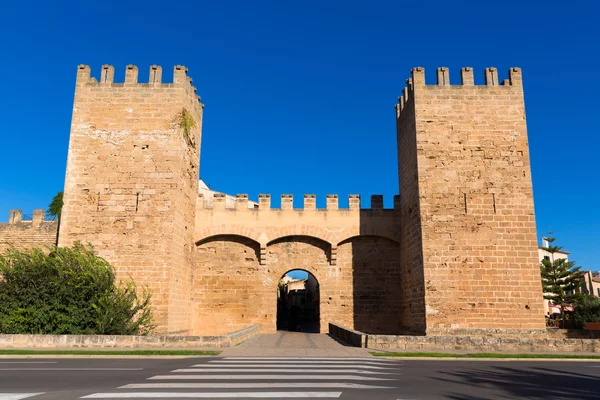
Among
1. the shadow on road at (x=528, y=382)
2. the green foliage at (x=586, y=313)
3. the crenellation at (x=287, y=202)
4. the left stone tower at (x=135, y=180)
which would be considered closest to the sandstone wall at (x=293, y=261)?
the crenellation at (x=287, y=202)

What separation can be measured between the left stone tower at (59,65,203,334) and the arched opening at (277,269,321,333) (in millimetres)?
7552

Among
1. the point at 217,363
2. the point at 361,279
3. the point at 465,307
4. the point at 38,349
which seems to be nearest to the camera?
the point at 217,363

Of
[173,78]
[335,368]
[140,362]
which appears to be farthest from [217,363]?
[173,78]

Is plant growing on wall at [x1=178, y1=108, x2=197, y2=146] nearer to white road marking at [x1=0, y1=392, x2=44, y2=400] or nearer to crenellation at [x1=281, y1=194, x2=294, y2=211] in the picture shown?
crenellation at [x1=281, y1=194, x2=294, y2=211]

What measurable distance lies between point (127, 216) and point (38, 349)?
207 inches

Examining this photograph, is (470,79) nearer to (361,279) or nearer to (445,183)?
(445,183)

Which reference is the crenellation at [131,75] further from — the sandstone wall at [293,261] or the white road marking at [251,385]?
the white road marking at [251,385]

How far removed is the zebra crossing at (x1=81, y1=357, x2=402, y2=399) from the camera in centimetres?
503

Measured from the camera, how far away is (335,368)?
7.43m

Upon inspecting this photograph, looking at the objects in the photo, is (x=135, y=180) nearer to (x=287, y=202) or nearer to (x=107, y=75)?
(x=107, y=75)

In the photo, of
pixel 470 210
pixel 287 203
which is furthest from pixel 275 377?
pixel 287 203

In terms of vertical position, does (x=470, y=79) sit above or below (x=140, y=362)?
above

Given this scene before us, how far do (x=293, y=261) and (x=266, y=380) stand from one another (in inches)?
454

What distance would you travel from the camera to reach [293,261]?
692 inches
